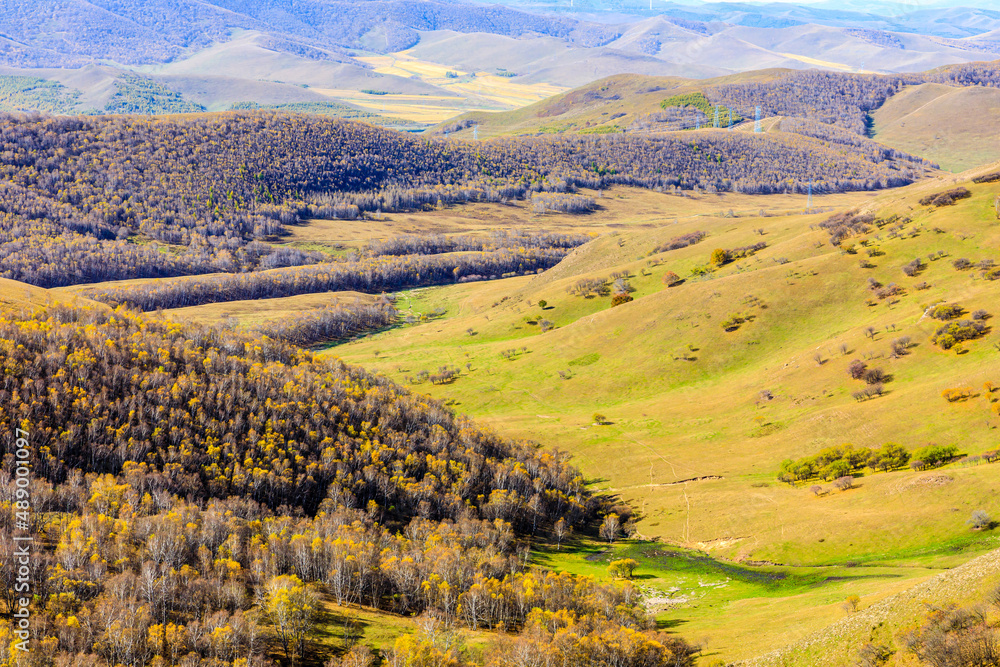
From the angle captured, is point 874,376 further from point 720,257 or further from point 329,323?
point 329,323

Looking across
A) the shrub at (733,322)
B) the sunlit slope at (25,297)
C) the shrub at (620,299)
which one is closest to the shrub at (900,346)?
the shrub at (733,322)

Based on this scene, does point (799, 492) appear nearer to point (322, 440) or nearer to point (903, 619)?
point (903, 619)

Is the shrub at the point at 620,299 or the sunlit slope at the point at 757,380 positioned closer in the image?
the sunlit slope at the point at 757,380

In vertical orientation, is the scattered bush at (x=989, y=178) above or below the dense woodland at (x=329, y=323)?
above

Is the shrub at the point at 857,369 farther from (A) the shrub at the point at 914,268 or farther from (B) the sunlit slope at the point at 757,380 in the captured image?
(A) the shrub at the point at 914,268

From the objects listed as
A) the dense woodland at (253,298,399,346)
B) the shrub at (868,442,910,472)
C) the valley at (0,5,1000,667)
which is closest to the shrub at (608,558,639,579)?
the valley at (0,5,1000,667)

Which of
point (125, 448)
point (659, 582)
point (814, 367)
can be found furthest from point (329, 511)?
point (814, 367)
